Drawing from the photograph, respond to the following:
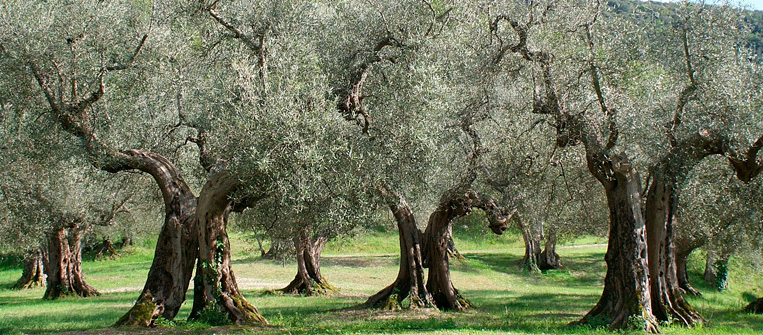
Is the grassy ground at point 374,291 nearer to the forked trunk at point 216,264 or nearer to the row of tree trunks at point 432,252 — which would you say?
the forked trunk at point 216,264

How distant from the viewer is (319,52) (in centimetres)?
1691

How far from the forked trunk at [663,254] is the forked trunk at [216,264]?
9687 mm

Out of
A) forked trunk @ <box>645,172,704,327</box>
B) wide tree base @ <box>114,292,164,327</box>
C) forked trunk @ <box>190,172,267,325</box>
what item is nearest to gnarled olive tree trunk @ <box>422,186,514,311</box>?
forked trunk @ <box>645,172,704,327</box>

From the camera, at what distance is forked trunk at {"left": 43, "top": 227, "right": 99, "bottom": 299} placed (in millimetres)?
27266

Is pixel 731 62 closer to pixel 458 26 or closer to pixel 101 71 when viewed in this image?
pixel 458 26

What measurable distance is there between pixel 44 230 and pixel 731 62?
24.0 metres

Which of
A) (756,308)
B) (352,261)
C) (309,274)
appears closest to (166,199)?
(309,274)

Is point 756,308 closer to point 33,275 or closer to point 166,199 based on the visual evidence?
point 166,199

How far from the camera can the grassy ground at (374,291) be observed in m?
14.9

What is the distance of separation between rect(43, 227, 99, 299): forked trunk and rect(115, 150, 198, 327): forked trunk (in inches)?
553

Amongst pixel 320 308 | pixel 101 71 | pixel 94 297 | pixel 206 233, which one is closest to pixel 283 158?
pixel 206 233

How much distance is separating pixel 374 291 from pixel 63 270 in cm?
1383

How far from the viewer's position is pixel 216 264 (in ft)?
49.1

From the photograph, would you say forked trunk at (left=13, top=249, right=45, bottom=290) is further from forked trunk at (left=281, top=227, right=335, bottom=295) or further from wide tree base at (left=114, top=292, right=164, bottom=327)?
wide tree base at (left=114, top=292, right=164, bottom=327)
